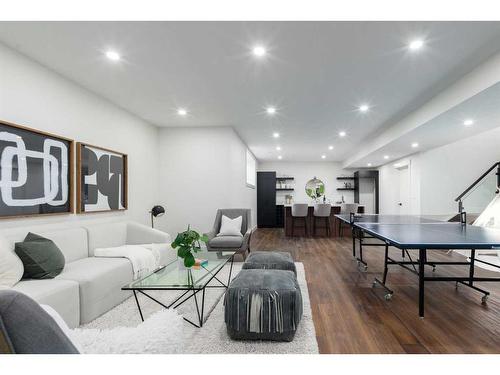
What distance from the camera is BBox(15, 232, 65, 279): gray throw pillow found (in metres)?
2.27

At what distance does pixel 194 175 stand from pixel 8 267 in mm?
3633

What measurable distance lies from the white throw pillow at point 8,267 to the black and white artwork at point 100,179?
1245 mm

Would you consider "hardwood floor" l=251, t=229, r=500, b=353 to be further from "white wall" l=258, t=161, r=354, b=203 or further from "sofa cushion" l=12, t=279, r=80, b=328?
"white wall" l=258, t=161, r=354, b=203

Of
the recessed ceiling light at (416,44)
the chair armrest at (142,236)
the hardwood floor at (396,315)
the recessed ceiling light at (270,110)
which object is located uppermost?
the recessed ceiling light at (416,44)

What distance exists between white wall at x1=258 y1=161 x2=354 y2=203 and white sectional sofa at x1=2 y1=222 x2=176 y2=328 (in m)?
7.95

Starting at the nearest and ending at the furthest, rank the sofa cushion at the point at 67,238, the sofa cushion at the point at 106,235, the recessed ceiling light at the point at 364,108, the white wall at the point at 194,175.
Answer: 1. the sofa cushion at the point at 67,238
2. the sofa cushion at the point at 106,235
3. the recessed ceiling light at the point at 364,108
4. the white wall at the point at 194,175

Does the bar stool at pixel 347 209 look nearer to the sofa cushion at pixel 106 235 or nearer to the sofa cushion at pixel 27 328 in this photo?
the sofa cushion at pixel 106 235

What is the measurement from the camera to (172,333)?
1185 mm

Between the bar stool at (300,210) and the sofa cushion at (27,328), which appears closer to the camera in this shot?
the sofa cushion at (27,328)

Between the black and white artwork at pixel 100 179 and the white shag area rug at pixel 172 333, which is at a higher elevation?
the black and white artwork at pixel 100 179

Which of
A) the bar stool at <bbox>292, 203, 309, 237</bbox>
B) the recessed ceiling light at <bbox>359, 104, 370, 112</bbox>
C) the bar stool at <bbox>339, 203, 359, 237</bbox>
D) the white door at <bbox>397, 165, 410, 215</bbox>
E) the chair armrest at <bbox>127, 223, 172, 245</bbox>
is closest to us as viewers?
the chair armrest at <bbox>127, 223, 172, 245</bbox>

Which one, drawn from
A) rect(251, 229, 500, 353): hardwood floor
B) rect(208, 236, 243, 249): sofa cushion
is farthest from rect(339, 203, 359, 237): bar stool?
rect(208, 236, 243, 249): sofa cushion

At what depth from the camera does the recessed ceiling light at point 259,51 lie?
8.54ft

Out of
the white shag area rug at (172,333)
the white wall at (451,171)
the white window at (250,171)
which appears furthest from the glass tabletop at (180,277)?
the white wall at (451,171)
